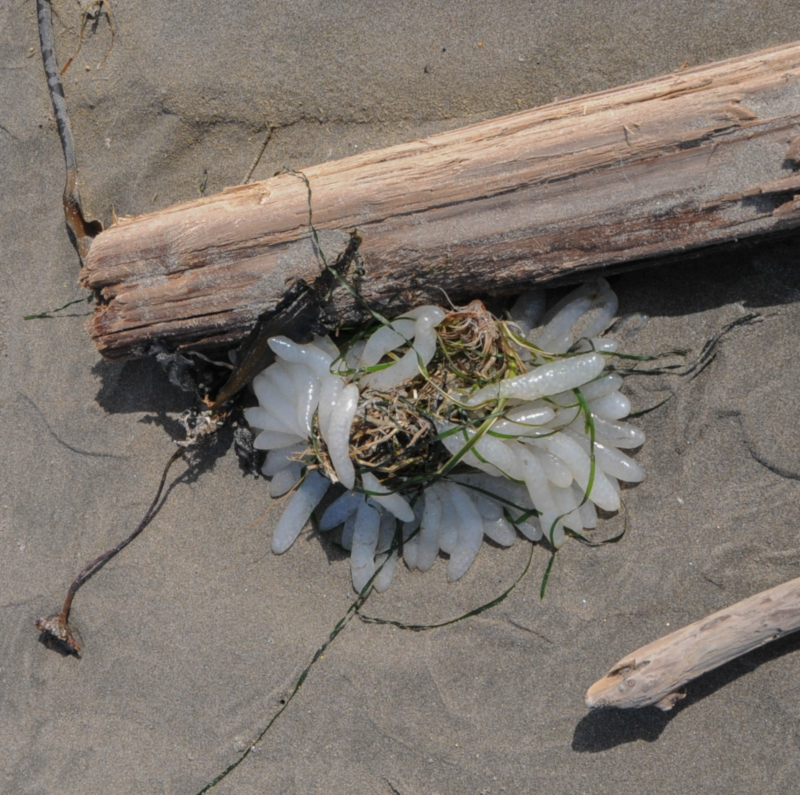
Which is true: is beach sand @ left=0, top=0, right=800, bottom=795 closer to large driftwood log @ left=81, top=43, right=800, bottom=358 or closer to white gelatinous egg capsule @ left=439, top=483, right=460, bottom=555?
white gelatinous egg capsule @ left=439, top=483, right=460, bottom=555

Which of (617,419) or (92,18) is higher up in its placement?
(92,18)

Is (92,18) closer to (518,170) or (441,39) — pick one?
(441,39)

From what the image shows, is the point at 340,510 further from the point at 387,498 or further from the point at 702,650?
the point at 702,650

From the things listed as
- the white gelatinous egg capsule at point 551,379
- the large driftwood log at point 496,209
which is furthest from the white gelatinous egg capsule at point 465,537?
the large driftwood log at point 496,209

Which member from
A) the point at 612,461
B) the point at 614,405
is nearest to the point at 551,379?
the point at 614,405

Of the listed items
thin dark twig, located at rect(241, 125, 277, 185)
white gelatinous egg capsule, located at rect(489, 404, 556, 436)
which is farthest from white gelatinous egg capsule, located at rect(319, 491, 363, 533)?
thin dark twig, located at rect(241, 125, 277, 185)

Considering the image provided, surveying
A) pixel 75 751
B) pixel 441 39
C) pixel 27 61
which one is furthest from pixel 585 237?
pixel 75 751
